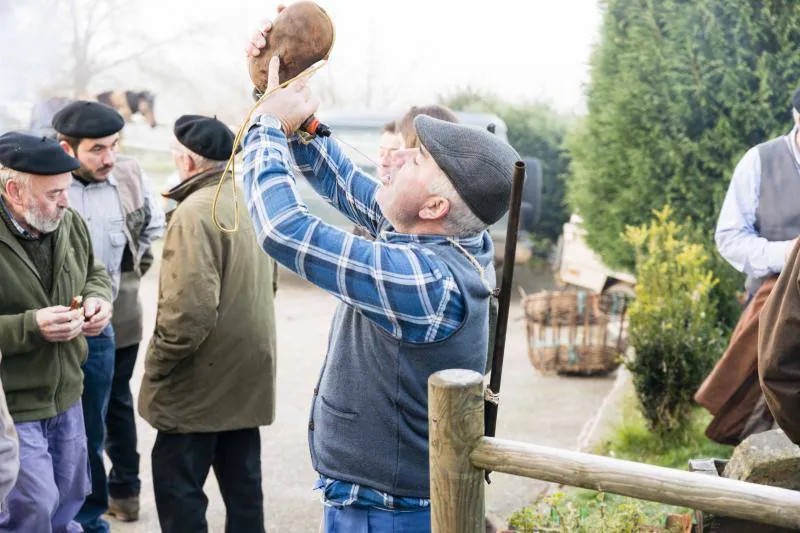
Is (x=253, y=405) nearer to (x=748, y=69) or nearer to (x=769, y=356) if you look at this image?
(x=769, y=356)

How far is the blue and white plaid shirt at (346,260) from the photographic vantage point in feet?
6.55

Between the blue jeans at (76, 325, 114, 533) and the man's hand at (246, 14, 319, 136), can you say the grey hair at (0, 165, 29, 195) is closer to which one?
the blue jeans at (76, 325, 114, 533)

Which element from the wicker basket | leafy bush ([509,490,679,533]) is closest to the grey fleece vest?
leafy bush ([509,490,679,533])

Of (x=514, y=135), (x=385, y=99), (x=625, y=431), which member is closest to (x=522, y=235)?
(x=514, y=135)

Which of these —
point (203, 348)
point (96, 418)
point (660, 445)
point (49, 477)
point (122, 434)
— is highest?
point (203, 348)

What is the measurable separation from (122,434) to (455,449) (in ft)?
9.26

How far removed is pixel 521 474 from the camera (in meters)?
2.09

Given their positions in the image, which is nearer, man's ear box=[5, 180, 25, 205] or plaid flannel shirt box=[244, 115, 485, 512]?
plaid flannel shirt box=[244, 115, 485, 512]

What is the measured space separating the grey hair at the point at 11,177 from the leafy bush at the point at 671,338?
3.28 m

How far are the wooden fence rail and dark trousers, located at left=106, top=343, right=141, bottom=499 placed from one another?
267cm

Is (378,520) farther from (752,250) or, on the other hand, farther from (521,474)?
(752,250)

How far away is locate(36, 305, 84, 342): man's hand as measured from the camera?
3121 mm

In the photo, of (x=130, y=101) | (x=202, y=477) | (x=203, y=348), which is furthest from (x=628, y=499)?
(x=130, y=101)

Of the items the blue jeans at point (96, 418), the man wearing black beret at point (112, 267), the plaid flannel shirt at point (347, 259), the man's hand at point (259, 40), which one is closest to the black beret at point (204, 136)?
the man wearing black beret at point (112, 267)
